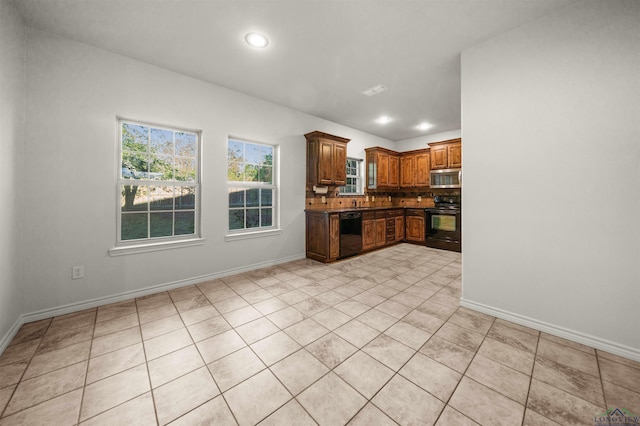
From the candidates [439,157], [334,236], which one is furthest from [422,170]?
[334,236]

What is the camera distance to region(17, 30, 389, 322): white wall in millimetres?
2307

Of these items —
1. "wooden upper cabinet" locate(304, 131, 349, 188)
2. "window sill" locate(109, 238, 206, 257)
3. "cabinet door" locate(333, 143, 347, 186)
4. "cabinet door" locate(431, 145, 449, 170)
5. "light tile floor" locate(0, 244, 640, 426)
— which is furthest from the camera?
"cabinet door" locate(431, 145, 449, 170)

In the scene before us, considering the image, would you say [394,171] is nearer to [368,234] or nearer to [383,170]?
[383,170]

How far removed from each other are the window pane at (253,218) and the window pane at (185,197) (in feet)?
2.80

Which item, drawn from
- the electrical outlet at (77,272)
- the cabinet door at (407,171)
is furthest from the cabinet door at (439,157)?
the electrical outlet at (77,272)

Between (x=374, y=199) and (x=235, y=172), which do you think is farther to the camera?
(x=374, y=199)

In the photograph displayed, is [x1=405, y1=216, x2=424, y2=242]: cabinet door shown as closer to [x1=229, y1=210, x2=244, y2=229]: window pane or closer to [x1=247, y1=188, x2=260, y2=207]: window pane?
[x1=247, y1=188, x2=260, y2=207]: window pane

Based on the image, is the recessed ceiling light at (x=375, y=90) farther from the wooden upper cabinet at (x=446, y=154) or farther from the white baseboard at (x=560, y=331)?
the white baseboard at (x=560, y=331)

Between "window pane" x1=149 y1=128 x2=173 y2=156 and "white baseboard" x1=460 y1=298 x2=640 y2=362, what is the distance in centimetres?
407

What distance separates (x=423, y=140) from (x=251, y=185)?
4945mm

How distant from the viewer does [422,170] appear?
6.23 meters

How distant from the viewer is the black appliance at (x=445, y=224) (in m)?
5.25

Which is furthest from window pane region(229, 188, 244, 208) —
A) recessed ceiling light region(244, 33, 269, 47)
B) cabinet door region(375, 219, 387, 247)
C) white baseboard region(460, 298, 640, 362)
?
white baseboard region(460, 298, 640, 362)

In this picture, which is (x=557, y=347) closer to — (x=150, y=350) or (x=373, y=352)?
(x=373, y=352)
